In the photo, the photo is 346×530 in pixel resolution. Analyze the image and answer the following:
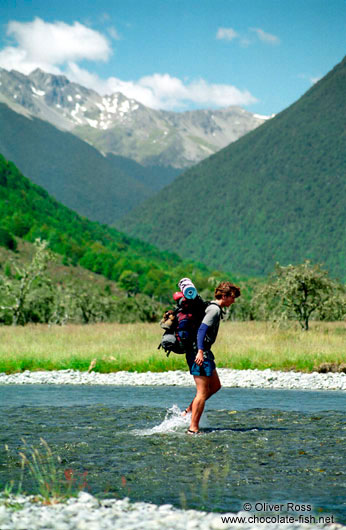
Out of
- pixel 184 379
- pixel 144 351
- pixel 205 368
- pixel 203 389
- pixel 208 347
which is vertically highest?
pixel 208 347

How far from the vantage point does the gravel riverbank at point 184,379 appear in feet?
63.6

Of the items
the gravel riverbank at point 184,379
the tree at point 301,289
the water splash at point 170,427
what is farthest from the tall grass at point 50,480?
the tree at point 301,289

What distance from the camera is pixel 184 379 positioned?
20422 mm

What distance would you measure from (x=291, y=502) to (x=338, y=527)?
1130 mm

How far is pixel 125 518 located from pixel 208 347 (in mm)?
4742

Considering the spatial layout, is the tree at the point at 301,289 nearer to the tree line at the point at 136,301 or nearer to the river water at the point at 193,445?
the tree line at the point at 136,301

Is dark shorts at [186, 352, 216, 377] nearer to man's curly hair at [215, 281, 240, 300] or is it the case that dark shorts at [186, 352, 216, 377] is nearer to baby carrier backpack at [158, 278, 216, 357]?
baby carrier backpack at [158, 278, 216, 357]

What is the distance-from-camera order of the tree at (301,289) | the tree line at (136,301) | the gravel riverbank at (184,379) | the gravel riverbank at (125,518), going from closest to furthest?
1. the gravel riverbank at (125,518)
2. the gravel riverbank at (184,379)
3. the tree at (301,289)
4. the tree line at (136,301)

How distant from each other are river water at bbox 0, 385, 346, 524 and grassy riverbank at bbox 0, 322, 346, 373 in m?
5.00

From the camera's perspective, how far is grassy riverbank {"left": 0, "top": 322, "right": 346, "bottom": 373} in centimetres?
2281

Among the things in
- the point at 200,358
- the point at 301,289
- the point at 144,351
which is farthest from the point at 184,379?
the point at 301,289

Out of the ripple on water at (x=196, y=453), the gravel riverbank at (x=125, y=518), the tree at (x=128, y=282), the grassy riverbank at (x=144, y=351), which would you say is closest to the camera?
the gravel riverbank at (x=125, y=518)

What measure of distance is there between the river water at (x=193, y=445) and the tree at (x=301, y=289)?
50.9 ft

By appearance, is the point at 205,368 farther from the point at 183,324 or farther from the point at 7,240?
the point at 7,240
